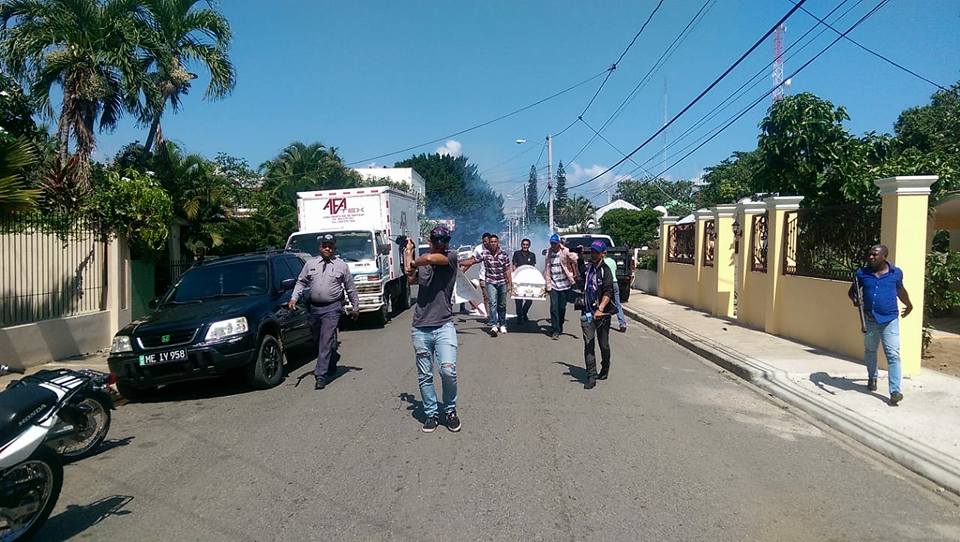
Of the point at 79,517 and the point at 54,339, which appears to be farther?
the point at 54,339

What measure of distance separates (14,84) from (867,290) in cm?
1461

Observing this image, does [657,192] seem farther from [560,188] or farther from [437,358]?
[437,358]

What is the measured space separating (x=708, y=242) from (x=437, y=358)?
12779 millimetres

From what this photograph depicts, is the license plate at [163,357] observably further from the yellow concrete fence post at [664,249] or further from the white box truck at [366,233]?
the yellow concrete fence post at [664,249]

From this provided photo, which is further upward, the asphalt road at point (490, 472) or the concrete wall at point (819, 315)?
the concrete wall at point (819, 315)

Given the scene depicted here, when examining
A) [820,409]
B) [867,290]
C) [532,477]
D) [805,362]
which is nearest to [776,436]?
[820,409]

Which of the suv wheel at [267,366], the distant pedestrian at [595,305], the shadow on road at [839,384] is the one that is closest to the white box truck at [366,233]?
the suv wheel at [267,366]

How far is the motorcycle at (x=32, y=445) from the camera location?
4.34 metres

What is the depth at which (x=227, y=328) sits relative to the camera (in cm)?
841

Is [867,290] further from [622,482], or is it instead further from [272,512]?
[272,512]

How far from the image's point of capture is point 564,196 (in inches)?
4065

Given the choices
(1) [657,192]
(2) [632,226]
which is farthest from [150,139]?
(1) [657,192]

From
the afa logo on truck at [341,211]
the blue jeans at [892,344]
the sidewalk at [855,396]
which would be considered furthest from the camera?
the afa logo on truck at [341,211]

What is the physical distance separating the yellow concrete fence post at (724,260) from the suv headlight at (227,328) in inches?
441
